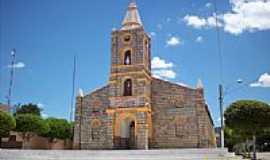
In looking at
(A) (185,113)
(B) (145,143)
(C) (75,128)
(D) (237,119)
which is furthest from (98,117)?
(D) (237,119)

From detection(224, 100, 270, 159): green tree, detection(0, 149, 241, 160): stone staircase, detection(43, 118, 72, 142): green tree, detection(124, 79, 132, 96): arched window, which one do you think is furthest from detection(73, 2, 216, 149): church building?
detection(43, 118, 72, 142): green tree

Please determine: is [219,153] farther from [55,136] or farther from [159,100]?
[55,136]

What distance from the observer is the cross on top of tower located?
1503 inches

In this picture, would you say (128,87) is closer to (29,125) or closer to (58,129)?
(29,125)

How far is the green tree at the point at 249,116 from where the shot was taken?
33875mm

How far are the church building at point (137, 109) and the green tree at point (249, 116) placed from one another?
96.1 inches

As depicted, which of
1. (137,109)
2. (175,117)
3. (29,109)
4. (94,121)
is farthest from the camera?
(29,109)

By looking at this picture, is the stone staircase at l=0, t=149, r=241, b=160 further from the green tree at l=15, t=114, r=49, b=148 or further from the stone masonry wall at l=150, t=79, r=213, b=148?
the green tree at l=15, t=114, r=49, b=148

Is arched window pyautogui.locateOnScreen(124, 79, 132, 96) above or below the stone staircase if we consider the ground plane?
above

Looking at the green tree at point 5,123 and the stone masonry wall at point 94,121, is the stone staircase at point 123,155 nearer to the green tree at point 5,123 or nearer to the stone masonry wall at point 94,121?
the stone masonry wall at point 94,121

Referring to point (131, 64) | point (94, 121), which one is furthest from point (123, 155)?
point (131, 64)

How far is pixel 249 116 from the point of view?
34125mm

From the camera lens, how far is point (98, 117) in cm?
3709

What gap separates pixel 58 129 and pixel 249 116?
→ 2386 cm
